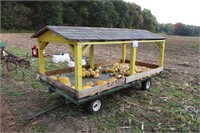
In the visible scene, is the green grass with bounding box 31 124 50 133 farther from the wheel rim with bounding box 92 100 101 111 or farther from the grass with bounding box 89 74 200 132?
the wheel rim with bounding box 92 100 101 111

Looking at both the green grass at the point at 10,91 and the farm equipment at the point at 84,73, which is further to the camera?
the green grass at the point at 10,91

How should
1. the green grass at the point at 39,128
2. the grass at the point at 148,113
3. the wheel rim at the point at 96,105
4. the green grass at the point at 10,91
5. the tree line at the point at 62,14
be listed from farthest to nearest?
the tree line at the point at 62,14
the green grass at the point at 10,91
the wheel rim at the point at 96,105
the grass at the point at 148,113
the green grass at the point at 39,128

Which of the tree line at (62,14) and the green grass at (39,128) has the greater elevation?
the tree line at (62,14)

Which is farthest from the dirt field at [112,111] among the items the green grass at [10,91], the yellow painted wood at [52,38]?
the yellow painted wood at [52,38]

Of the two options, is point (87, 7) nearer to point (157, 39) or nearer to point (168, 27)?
point (157, 39)

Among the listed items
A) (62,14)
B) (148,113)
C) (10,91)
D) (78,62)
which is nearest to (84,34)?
(78,62)

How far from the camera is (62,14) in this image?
3562cm

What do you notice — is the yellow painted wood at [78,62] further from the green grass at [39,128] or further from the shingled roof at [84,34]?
the green grass at [39,128]

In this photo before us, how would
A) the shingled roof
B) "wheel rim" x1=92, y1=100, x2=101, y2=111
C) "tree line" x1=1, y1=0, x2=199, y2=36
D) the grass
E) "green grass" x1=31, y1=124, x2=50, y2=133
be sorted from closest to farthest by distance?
1. "green grass" x1=31, y1=124, x2=50, y2=133
2. the shingled roof
3. the grass
4. "wheel rim" x1=92, y1=100, x2=101, y2=111
5. "tree line" x1=1, y1=0, x2=199, y2=36

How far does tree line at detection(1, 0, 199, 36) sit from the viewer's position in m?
30.6

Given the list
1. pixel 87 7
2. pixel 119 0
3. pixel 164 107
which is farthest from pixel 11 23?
pixel 164 107

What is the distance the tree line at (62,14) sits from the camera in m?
30.6

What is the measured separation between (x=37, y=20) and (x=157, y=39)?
32.6 metres

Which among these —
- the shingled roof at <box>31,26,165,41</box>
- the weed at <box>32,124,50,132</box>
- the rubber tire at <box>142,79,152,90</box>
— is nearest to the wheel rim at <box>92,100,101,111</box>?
the weed at <box>32,124,50,132</box>
